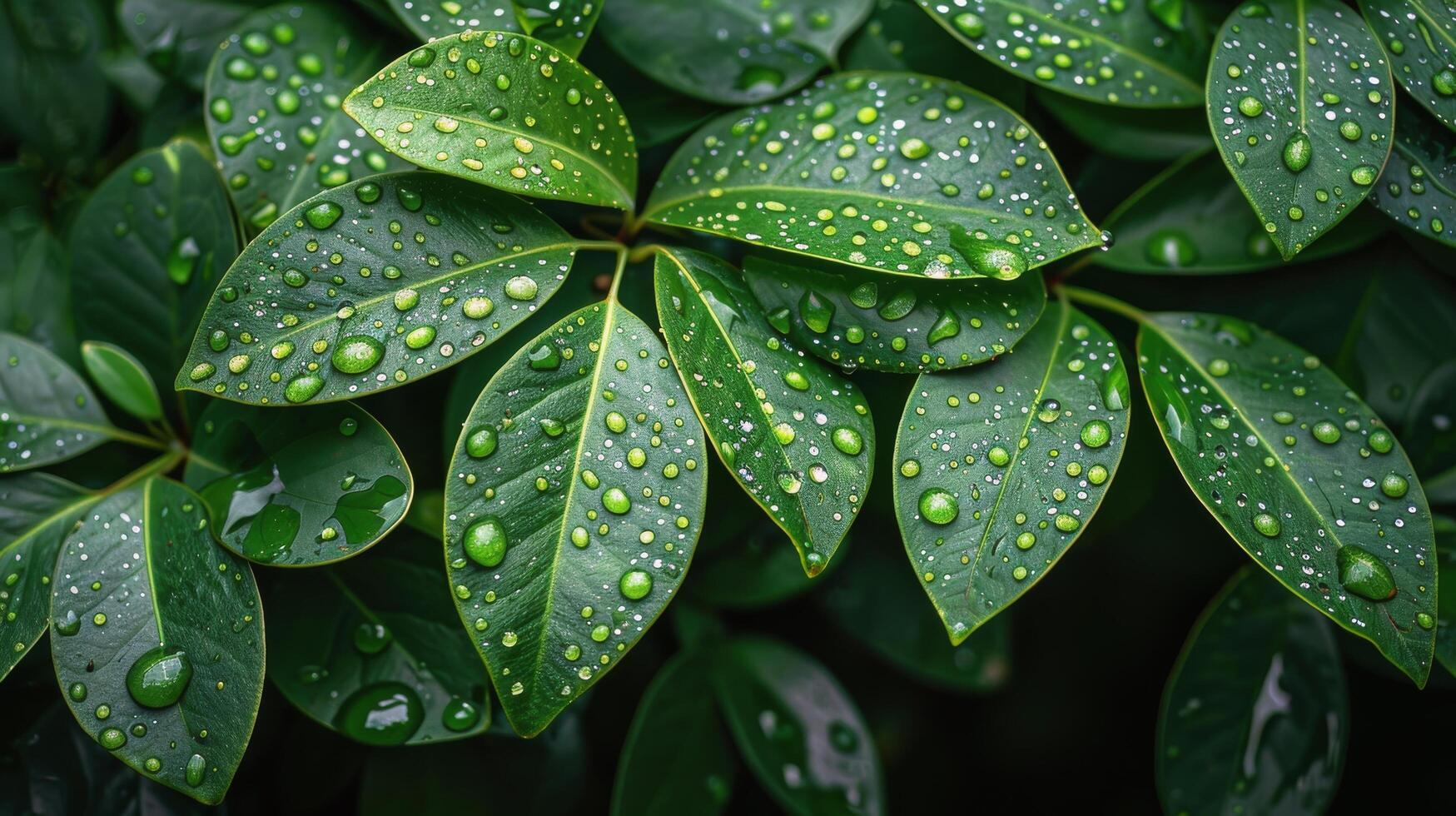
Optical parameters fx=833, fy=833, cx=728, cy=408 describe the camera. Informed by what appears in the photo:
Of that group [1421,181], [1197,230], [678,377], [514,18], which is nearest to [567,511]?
[678,377]

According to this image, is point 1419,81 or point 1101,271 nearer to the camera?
point 1419,81

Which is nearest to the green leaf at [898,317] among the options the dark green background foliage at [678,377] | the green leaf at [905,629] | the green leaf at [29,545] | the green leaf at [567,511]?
the dark green background foliage at [678,377]

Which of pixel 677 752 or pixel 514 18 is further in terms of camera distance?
pixel 677 752

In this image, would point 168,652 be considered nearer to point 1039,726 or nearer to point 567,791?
Result: point 567,791

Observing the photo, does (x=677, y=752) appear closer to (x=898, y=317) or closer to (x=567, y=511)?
(x=567, y=511)

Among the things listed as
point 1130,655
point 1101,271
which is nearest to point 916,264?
point 1101,271

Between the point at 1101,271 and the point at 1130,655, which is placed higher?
the point at 1101,271
